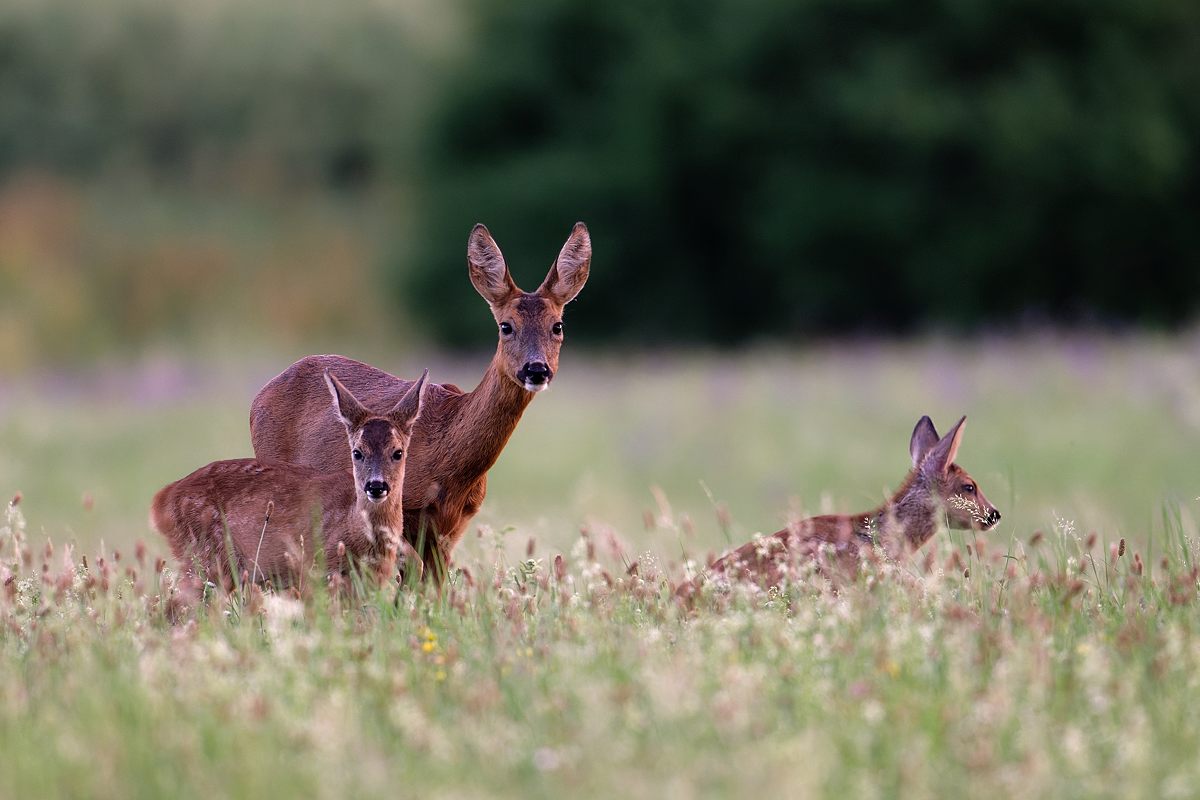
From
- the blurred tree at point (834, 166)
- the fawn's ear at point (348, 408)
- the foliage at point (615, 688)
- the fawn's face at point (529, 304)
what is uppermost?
the blurred tree at point (834, 166)

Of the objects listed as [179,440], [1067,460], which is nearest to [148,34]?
[179,440]

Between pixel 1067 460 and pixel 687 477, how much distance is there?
3627mm

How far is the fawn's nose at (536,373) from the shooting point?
6.55 meters

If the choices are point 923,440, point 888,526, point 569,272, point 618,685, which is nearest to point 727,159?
point 923,440

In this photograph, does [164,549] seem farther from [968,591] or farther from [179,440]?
[179,440]

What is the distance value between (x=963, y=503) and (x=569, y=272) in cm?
193

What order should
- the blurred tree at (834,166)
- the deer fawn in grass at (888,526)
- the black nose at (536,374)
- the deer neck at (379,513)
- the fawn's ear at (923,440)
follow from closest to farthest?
the deer fawn in grass at (888,526) → the deer neck at (379,513) → the black nose at (536,374) → the fawn's ear at (923,440) → the blurred tree at (834,166)

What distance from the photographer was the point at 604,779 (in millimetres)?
3770

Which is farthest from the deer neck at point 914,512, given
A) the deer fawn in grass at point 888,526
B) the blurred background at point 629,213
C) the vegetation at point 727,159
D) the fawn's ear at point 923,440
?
the vegetation at point 727,159

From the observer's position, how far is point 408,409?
671 centimetres

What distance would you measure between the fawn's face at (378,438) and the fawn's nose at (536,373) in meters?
0.40

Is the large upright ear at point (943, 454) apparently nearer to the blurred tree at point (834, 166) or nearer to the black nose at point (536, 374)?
the black nose at point (536, 374)

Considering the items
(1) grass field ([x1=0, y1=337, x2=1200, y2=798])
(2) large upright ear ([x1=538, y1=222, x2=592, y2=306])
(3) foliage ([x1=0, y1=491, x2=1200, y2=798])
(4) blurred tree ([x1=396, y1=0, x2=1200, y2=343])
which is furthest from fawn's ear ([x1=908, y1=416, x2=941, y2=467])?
(4) blurred tree ([x1=396, y1=0, x2=1200, y2=343])

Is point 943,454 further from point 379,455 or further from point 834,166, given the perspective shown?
point 834,166
